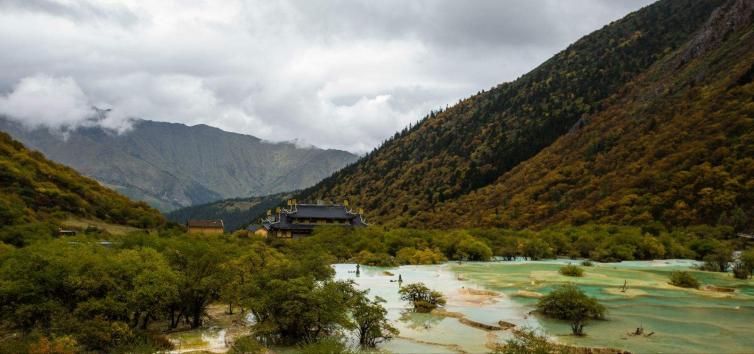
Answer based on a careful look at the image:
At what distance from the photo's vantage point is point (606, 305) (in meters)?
37.1

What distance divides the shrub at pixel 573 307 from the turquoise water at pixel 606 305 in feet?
2.11

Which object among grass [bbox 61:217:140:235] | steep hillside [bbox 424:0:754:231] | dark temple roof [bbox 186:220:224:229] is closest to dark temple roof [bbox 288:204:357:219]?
dark temple roof [bbox 186:220:224:229]

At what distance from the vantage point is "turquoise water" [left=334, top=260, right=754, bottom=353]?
26844mm

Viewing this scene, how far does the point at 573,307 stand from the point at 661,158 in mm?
78868

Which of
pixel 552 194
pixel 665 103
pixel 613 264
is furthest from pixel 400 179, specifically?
pixel 613 264

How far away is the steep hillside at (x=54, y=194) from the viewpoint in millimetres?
72438

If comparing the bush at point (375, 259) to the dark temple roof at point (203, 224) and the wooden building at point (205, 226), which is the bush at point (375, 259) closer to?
the wooden building at point (205, 226)

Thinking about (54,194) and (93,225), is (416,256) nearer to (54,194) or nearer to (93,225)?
(93,225)

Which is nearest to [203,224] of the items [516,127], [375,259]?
[375,259]

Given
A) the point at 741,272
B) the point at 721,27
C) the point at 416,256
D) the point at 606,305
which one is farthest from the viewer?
the point at 721,27

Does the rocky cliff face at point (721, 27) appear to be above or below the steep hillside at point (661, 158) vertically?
above

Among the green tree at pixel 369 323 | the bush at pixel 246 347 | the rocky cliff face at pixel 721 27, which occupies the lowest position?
the bush at pixel 246 347

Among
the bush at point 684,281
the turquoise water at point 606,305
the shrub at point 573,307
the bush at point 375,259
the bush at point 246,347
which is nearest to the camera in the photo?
the bush at point 246,347

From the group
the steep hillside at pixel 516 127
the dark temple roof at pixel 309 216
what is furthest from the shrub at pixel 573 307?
the steep hillside at pixel 516 127
